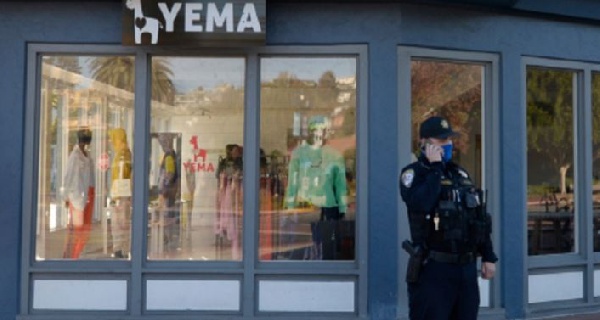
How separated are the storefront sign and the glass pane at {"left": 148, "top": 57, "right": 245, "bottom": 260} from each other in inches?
17.5

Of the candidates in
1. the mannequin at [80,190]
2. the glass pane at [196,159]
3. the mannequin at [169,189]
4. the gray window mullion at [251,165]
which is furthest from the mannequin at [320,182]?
the mannequin at [80,190]

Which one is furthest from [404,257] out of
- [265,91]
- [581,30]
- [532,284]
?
[581,30]

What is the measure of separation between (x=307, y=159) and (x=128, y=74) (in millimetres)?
2171

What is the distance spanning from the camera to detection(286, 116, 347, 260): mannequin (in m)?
8.26

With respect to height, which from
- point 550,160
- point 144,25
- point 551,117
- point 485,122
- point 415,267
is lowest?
point 415,267

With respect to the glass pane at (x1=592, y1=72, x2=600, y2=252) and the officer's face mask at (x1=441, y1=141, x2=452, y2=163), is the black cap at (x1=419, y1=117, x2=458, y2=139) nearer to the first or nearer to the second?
the officer's face mask at (x1=441, y1=141, x2=452, y2=163)

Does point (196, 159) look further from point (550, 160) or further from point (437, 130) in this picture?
point (550, 160)

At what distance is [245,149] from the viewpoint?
8125mm

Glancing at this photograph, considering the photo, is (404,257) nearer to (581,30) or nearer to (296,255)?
(296,255)

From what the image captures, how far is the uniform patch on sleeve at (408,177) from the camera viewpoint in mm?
5199

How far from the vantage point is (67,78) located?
8336mm

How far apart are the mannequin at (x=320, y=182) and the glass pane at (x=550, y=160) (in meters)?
2.34

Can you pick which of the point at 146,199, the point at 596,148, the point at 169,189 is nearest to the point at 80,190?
the point at 146,199

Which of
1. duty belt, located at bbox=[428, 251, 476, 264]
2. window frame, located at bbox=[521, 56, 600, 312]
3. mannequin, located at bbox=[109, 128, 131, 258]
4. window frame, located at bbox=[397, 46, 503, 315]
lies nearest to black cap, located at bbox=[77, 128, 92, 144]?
mannequin, located at bbox=[109, 128, 131, 258]
